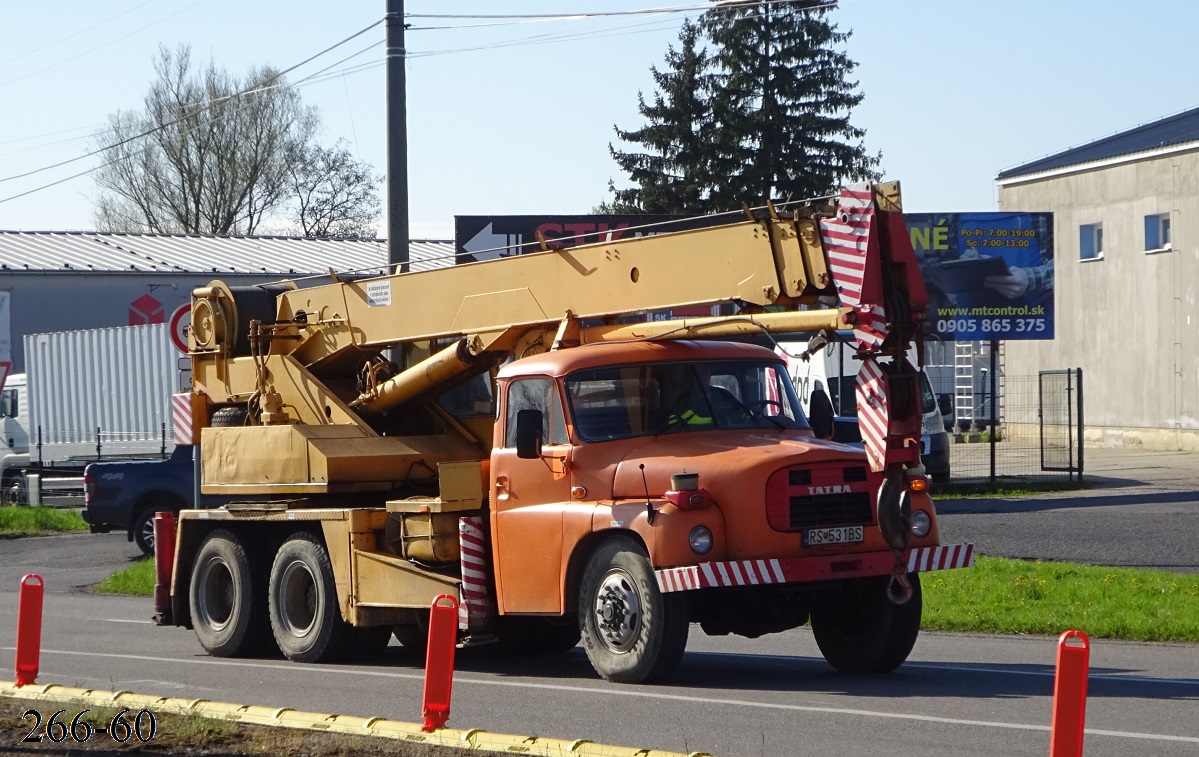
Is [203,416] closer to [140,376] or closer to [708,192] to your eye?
[140,376]

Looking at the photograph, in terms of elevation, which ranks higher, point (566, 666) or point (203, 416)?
point (203, 416)

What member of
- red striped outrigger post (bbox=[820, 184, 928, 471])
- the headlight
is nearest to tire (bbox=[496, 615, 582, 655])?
the headlight

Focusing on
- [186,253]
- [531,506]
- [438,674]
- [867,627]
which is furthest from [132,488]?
[186,253]

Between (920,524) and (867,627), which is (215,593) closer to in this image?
(867,627)

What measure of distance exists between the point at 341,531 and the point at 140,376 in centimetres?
2187

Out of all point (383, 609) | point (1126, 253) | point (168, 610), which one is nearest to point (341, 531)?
point (383, 609)

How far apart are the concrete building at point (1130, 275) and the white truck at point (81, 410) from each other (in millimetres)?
23329

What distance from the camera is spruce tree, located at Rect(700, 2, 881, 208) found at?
5891cm

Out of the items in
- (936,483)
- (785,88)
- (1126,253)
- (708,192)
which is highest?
(785,88)

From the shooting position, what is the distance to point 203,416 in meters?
15.7

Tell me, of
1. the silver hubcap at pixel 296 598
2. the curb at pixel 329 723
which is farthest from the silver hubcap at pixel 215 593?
the curb at pixel 329 723

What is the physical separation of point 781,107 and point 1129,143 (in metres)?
19.1

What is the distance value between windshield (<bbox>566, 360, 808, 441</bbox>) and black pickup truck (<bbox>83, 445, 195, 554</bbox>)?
1377 centimetres

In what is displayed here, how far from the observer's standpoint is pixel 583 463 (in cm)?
1118
